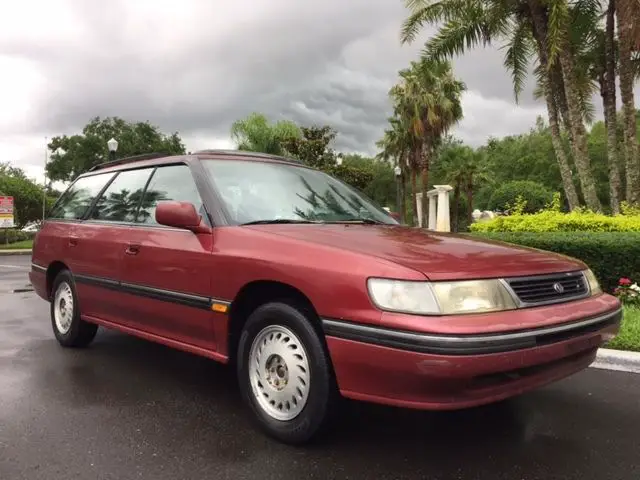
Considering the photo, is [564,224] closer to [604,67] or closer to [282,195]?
[282,195]

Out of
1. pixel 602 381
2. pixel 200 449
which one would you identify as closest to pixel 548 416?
pixel 602 381

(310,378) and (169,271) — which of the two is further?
(169,271)

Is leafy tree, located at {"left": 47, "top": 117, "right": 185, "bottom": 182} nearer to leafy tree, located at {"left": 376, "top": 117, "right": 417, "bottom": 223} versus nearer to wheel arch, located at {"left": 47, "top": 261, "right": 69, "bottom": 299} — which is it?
leafy tree, located at {"left": 376, "top": 117, "right": 417, "bottom": 223}

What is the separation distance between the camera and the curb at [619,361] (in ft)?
15.5

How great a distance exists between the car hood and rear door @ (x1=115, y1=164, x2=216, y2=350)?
524 millimetres

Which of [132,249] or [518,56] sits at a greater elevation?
[518,56]

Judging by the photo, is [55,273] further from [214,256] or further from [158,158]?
[214,256]

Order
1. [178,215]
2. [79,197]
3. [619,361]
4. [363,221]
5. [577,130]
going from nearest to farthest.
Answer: [178,215], [363,221], [619,361], [79,197], [577,130]

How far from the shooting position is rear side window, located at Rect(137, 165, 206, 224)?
154 inches

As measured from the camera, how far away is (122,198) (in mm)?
4676

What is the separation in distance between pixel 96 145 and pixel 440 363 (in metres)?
55.8

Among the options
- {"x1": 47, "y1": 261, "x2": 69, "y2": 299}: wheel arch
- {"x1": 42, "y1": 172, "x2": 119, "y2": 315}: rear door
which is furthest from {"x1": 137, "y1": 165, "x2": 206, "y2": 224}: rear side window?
{"x1": 47, "y1": 261, "x2": 69, "y2": 299}: wheel arch

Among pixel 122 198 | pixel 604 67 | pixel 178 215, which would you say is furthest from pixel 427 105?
pixel 178 215

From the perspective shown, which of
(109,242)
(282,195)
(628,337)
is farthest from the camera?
(628,337)
